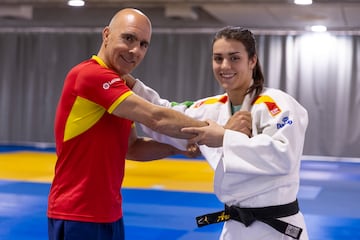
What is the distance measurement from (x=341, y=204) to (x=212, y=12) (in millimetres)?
7402

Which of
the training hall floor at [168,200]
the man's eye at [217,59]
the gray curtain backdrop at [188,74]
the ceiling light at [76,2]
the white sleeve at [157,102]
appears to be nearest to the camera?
the man's eye at [217,59]

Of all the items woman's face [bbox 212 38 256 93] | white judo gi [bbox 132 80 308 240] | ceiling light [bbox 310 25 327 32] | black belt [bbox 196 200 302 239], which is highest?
ceiling light [bbox 310 25 327 32]

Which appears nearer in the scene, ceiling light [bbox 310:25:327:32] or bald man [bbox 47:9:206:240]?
bald man [bbox 47:9:206:240]

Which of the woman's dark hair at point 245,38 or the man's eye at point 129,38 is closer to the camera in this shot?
the woman's dark hair at point 245,38

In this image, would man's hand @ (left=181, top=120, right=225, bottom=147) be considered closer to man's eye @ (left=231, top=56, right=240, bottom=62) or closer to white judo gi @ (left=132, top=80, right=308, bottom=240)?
white judo gi @ (left=132, top=80, right=308, bottom=240)

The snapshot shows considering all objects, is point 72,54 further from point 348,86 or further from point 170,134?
point 170,134

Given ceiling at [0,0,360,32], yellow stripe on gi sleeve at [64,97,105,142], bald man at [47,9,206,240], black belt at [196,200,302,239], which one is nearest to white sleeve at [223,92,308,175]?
black belt at [196,200,302,239]

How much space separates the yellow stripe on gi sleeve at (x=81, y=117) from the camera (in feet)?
8.52

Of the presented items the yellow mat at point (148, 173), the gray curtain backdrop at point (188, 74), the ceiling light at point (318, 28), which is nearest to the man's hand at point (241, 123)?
the yellow mat at point (148, 173)

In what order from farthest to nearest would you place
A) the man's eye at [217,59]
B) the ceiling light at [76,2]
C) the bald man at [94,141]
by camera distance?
1. the ceiling light at [76,2]
2. the man's eye at [217,59]
3. the bald man at [94,141]

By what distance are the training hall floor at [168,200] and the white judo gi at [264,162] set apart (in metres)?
2.88

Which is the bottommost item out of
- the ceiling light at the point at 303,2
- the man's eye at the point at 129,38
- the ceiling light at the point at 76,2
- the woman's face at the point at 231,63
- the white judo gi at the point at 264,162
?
the white judo gi at the point at 264,162

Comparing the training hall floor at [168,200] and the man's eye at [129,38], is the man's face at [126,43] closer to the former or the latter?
the man's eye at [129,38]

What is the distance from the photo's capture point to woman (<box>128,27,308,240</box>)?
234cm
